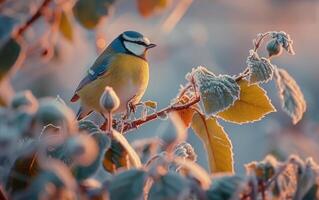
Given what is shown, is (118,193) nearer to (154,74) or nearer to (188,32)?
(188,32)

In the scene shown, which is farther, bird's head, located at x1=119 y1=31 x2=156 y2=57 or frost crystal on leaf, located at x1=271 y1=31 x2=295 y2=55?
bird's head, located at x1=119 y1=31 x2=156 y2=57

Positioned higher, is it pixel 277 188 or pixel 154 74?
pixel 277 188

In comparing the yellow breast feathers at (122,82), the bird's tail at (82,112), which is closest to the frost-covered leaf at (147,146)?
the yellow breast feathers at (122,82)

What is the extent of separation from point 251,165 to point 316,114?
131 centimetres

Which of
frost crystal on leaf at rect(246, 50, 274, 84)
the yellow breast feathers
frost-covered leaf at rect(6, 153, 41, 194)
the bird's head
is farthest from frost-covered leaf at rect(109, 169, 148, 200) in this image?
the bird's head

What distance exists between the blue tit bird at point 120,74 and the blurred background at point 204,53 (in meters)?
0.03

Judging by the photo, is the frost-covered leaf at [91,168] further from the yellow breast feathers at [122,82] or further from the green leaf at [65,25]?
the yellow breast feathers at [122,82]

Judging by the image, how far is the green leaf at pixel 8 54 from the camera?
0.93 metres

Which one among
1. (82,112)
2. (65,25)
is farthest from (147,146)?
(82,112)

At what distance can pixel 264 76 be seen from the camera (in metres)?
0.83

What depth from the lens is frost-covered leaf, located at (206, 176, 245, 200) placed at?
64 centimetres

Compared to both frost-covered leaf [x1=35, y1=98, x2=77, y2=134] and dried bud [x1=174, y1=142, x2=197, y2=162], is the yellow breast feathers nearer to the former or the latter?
dried bud [x1=174, y1=142, x2=197, y2=162]

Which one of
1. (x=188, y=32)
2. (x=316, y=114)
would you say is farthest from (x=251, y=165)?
(x=188, y=32)

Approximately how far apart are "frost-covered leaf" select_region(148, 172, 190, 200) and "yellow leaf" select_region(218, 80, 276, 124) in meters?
0.26
